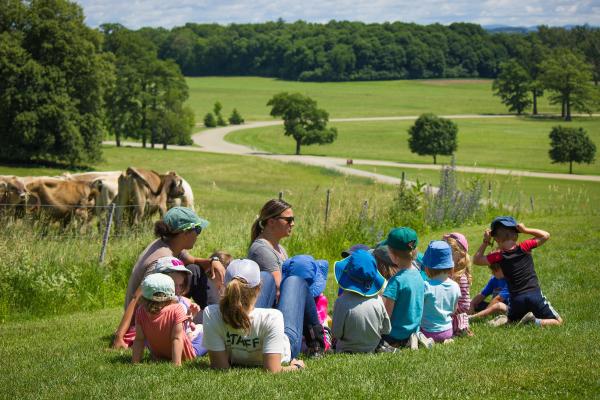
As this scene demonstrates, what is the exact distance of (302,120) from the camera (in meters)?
81.8

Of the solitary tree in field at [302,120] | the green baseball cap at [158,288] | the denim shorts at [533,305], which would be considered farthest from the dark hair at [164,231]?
the solitary tree in field at [302,120]

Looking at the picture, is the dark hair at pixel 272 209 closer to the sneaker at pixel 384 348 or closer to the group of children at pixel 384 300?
the group of children at pixel 384 300

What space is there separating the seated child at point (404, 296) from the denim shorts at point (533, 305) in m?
1.53

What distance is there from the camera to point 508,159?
236ft

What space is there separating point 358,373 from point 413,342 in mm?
1343

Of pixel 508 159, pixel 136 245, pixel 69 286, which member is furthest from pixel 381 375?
pixel 508 159

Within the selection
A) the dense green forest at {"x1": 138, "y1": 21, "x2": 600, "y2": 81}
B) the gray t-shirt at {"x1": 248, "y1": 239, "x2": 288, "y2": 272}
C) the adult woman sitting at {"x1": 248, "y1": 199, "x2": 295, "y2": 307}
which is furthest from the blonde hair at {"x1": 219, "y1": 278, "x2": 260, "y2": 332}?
the dense green forest at {"x1": 138, "y1": 21, "x2": 600, "y2": 81}

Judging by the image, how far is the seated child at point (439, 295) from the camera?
8281 mm

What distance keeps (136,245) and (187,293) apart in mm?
5481

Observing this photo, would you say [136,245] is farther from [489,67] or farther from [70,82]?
[489,67]

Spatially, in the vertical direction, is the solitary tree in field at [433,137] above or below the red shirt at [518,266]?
below

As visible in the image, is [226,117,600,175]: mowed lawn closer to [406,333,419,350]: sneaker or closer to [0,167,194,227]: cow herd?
[0,167,194,227]: cow herd

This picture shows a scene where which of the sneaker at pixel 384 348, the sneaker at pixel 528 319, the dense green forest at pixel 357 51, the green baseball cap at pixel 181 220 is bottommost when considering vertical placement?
the sneaker at pixel 528 319

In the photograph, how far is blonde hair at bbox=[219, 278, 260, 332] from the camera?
6.71 metres
